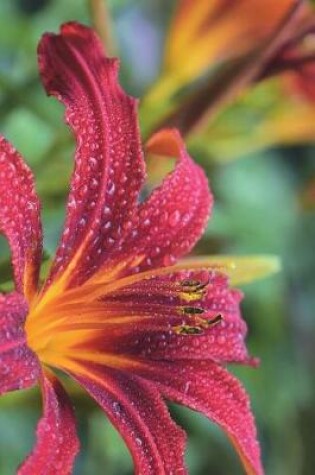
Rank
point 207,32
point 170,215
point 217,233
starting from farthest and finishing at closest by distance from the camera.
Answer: point 217,233 < point 207,32 < point 170,215

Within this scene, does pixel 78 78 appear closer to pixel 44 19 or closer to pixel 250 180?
pixel 44 19

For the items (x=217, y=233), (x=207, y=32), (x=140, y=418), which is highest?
(x=207, y=32)

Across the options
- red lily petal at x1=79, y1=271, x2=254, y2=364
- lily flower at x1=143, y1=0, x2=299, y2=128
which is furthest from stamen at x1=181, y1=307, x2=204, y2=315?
lily flower at x1=143, y1=0, x2=299, y2=128

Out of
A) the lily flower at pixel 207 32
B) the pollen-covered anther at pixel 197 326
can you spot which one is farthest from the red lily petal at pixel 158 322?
the lily flower at pixel 207 32

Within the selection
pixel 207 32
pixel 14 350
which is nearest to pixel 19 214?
pixel 14 350

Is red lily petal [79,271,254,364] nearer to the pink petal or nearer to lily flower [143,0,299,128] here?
the pink petal

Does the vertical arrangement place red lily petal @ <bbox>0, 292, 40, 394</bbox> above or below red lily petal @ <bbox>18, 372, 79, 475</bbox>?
above

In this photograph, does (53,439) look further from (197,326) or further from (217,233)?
(217,233)

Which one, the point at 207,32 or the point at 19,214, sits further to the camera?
the point at 207,32
